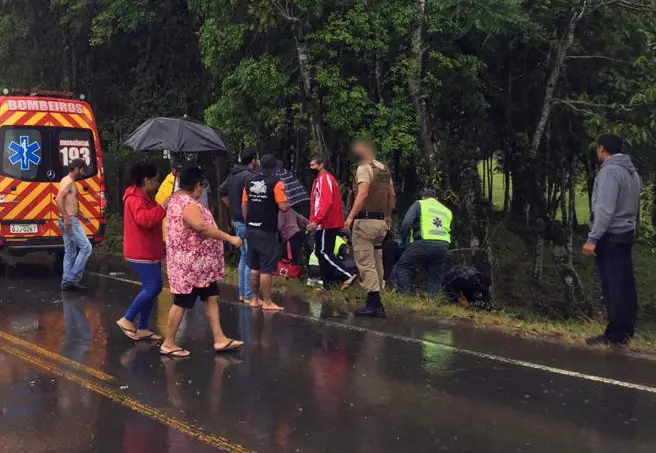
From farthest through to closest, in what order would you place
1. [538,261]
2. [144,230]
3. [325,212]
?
[538,261], [325,212], [144,230]

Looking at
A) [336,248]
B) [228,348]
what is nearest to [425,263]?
[336,248]

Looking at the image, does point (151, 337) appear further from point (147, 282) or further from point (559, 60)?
point (559, 60)

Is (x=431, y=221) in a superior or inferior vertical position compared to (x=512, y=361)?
superior

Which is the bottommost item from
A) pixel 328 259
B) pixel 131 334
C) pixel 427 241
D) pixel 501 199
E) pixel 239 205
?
pixel 131 334

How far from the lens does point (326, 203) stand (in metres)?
9.27

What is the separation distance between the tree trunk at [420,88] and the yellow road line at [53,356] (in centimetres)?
749

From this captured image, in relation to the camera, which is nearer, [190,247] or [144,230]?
[190,247]

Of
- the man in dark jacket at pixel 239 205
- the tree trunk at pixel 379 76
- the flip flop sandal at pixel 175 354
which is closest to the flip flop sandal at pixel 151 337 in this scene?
the flip flop sandal at pixel 175 354

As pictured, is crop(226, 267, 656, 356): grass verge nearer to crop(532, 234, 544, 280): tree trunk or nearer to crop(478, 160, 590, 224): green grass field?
crop(532, 234, 544, 280): tree trunk

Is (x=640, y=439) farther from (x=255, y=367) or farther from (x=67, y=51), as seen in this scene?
(x=67, y=51)

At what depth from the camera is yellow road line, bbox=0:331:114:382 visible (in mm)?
6237

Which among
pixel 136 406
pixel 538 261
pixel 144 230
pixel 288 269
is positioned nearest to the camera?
pixel 136 406

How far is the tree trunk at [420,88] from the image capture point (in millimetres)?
12055

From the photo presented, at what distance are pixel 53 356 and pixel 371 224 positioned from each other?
3.85 meters
